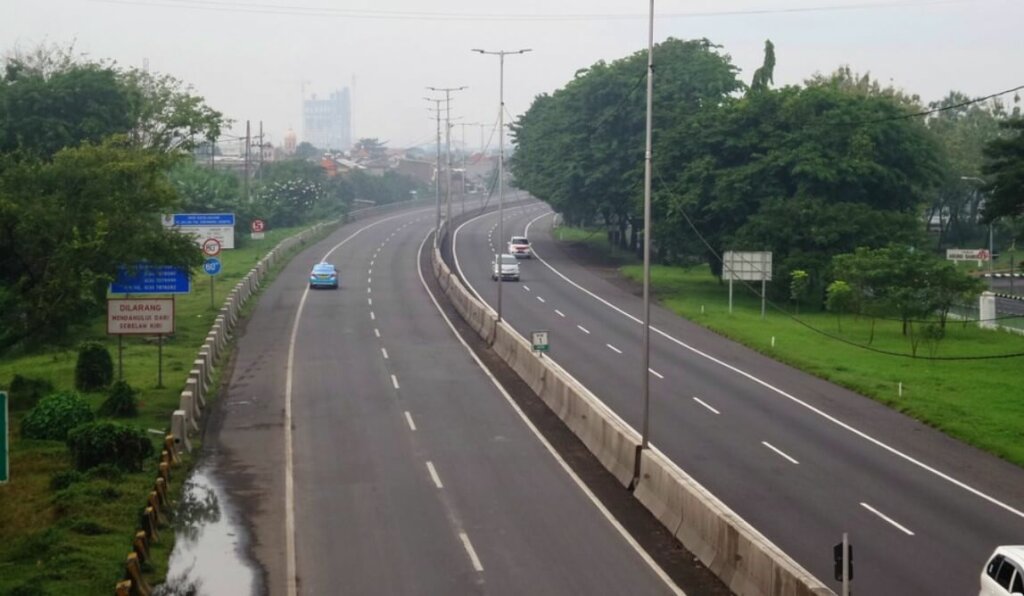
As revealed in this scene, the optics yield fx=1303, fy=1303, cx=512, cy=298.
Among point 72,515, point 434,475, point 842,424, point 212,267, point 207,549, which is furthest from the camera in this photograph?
point 212,267

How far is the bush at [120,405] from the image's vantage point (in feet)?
107

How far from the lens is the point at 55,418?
30.5 m

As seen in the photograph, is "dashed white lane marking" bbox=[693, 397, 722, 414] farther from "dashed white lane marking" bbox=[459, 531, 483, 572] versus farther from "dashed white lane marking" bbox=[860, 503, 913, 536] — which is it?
"dashed white lane marking" bbox=[459, 531, 483, 572]

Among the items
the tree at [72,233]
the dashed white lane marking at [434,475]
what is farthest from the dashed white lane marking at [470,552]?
the tree at [72,233]

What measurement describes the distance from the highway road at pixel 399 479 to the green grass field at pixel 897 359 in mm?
11113

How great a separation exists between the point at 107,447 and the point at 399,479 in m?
6.06

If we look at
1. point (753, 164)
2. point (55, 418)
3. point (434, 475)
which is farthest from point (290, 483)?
point (753, 164)

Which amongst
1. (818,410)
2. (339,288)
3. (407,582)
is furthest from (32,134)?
(407,582)

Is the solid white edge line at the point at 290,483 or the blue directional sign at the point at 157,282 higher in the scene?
the blue directional sign at the point at 157,282

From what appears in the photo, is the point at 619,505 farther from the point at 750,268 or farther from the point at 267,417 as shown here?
the point at 750,268

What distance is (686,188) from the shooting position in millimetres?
65688

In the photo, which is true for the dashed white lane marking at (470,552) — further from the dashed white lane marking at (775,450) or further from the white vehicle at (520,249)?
the white vehicle at (520,249)

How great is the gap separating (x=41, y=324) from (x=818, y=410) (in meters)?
20.6

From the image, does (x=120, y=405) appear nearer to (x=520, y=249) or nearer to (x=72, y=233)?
(x=72, y=233)
